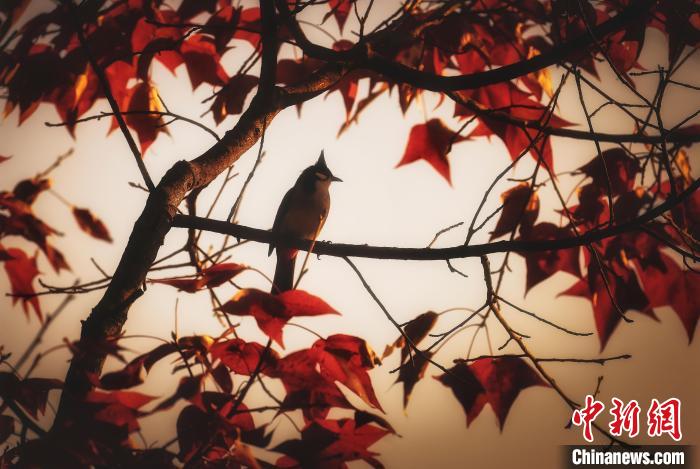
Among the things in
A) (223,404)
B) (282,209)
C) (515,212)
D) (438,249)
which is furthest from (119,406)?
(282,209)

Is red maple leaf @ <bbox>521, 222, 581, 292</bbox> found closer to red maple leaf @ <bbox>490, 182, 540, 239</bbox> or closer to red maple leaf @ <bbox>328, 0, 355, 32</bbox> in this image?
red maple leaf @ <bbox>490, 182, 540, 239</bbox>

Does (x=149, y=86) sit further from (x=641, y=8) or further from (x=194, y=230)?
(x=641, y=8)

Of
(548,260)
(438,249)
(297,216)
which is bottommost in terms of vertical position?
(438,249)

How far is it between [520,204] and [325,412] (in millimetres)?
1108

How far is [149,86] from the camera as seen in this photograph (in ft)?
6.56

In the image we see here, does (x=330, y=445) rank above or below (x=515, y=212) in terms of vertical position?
below

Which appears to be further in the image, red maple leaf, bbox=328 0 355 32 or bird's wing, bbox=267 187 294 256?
bird's wing, bbox=267 187 294 256

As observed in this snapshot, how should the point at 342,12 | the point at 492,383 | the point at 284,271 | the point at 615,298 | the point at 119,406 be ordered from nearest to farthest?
the point at 119,406 < the point at 492,383 < the point at 615,298 < the point at 342,12 < the point at 284,271

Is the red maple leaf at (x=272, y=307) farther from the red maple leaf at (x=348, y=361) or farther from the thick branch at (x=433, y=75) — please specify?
the thick branch at (x=433, y=75)

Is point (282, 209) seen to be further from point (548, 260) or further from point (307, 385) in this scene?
point (307, 385)

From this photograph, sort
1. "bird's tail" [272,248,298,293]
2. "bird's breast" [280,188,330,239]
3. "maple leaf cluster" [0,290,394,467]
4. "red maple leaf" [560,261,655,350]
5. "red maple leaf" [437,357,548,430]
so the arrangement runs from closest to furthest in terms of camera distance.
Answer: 1. "maple leaf cluster" [0,290,394,467]
2. "red maple leaf" [437,357,548,430]
3. "red maple leaf" [560,261,655,350]
4. "bird's tail" [272,248,298,293]
5. "bird's breast" [280,188,330,239]

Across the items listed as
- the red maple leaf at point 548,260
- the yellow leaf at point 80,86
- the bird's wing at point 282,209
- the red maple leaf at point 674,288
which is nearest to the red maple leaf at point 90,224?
the yellow leaf at point 80,86

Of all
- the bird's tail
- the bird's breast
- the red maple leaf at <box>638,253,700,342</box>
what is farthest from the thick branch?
the bird's breast

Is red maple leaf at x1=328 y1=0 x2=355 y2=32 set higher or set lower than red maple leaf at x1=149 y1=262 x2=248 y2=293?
higher
